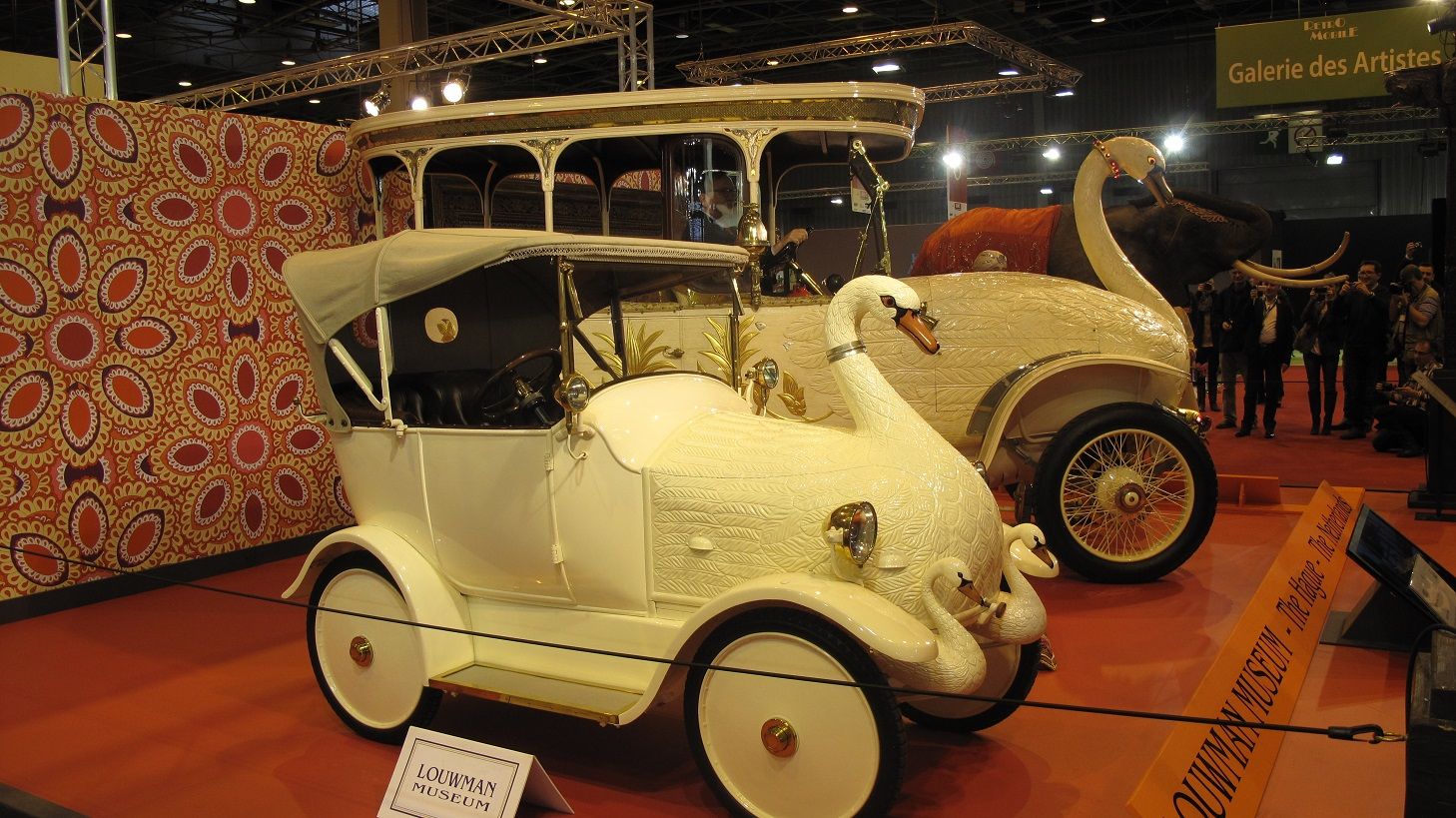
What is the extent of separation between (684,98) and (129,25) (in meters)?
11.5

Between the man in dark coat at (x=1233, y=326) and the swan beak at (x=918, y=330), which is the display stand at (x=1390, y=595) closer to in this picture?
the swan beak at (x=918, y=330)

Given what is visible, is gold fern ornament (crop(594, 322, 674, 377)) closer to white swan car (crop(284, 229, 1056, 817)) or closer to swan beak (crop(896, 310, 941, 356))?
white swan car (crop(284, 229, 1056, 817))

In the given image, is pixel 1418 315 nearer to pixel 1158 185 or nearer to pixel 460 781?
pixel 1158 185

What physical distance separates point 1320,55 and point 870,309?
7.58 meters

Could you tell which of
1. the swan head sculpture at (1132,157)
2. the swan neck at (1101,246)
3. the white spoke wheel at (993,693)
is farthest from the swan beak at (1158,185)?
the white spoke wheel at (993,693)

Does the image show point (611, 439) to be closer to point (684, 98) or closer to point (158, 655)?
point (158, 655)

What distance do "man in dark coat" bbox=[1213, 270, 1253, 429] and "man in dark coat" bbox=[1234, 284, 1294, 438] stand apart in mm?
55

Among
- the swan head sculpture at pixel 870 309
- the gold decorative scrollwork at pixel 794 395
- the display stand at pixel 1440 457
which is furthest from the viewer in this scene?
the display stand at pixel 1440 457

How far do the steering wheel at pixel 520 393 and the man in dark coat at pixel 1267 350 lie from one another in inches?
298

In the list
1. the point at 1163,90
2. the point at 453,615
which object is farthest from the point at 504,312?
the point at 1163,90

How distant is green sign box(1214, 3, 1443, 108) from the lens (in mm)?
8617

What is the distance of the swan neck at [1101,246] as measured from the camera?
5.62 metres

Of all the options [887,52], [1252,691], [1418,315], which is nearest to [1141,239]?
[1418,315]

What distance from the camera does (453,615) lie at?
3406 millimetres
